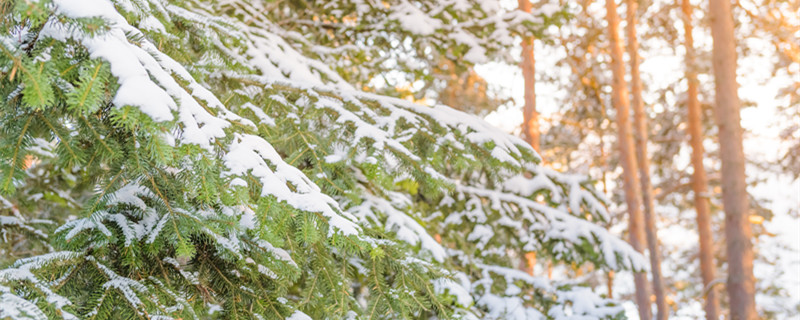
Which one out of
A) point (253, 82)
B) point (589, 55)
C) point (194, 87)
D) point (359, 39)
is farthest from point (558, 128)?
point (194, 87)

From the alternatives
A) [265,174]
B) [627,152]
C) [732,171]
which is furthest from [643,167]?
[265,174]

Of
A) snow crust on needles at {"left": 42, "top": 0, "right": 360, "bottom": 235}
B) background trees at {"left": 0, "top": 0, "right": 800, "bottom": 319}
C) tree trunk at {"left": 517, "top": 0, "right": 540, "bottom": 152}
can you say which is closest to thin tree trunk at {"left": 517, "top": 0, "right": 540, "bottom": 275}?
tree trunk at {"left": 517, "top": 0, "right": 540, "bottom": 152}

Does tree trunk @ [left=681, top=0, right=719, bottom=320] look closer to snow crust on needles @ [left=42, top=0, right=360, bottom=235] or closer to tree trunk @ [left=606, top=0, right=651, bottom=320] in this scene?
tree trunk @ [left=606, top=0, right=651, bottom=320]

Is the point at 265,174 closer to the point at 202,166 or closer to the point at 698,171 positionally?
the point at 202,166

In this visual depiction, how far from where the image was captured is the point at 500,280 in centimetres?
481

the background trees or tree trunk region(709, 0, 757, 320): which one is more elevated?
tree trunk region(709, 0, 757, 320)

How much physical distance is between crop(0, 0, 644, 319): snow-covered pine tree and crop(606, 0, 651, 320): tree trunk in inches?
257

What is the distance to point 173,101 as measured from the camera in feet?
5.16

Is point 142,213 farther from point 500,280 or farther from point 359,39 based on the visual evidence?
point 359,39

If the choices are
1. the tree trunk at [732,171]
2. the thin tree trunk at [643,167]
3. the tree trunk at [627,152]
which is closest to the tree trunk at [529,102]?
the tree trunk at [627,152]

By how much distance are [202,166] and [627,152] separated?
8847mm

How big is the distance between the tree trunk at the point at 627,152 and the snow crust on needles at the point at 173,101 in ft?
27.2

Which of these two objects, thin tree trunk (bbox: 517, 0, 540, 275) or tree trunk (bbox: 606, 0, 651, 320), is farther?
tree trunk (bbox: 606, 0, 651, 320)

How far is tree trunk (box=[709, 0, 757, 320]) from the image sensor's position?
6988 mm
